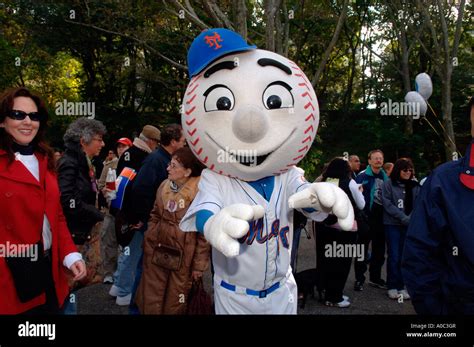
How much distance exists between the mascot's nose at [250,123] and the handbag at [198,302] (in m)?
1.43

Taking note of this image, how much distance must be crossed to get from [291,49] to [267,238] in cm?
1627

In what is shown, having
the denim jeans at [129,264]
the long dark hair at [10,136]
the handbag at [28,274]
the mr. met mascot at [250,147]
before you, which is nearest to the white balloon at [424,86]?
the denim jeans at [129,264]

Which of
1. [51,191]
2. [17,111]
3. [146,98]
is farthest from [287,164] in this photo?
[146,98]

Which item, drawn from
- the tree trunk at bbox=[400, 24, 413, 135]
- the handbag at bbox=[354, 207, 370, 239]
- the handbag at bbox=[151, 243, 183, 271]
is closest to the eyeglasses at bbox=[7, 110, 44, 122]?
the handbag at bbox=[151, 243, 183, 271]

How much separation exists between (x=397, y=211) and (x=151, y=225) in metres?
2.89

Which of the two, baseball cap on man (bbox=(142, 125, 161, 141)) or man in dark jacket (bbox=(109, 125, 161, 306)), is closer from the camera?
man in dark jacket (bbox=(109, 125, 161, 306))

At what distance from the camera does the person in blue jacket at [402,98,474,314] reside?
2.04 meters

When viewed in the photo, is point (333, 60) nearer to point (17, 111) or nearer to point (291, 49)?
point (291, 49)

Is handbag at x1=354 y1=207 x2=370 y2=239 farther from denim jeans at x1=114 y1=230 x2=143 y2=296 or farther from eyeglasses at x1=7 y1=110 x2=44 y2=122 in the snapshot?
eyeglasses at x1=7 y1=110 x2=44 y2=122

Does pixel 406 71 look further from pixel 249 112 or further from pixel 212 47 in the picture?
pixel 249 112

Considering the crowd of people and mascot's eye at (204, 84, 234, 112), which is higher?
mascot's eye at (204, 84, 234, 112)

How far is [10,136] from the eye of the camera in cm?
262

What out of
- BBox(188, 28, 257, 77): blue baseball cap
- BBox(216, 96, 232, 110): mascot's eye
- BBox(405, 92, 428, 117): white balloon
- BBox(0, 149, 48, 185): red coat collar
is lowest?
BBox(0, 149, 48, 185): red coat collar

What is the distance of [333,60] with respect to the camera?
67.9 ft
